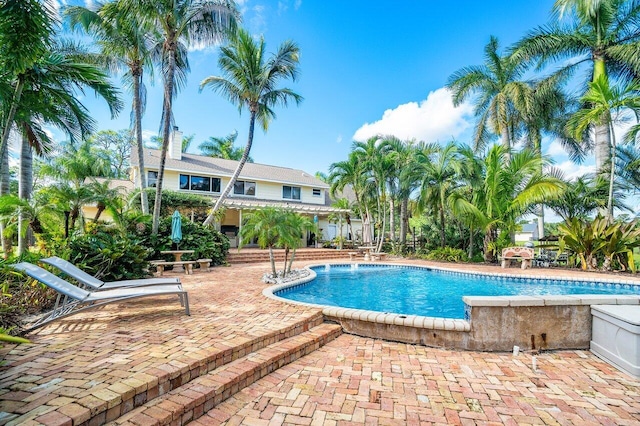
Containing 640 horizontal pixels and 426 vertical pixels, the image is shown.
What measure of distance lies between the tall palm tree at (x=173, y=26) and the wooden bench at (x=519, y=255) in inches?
609

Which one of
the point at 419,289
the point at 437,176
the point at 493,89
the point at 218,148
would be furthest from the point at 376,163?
the point at 218,148

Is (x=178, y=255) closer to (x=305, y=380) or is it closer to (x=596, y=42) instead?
(x=305, y=380)

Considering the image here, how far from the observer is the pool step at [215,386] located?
2.57 metres

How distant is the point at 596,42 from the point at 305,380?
20385 millimetres

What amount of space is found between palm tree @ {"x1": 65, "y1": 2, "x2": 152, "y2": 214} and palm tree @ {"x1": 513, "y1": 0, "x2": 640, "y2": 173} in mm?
18566

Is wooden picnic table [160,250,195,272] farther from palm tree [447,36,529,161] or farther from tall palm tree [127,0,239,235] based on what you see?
palm tree [447,36,529,161]

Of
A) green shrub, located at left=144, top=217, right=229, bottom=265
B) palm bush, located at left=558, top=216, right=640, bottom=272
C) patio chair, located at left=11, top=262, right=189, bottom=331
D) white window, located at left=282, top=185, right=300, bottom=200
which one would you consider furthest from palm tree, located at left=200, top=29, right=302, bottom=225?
palm bush, located at left=558, top=216, right=640, bottom=272

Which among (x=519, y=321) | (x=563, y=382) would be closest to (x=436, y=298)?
(x=519, y=321)

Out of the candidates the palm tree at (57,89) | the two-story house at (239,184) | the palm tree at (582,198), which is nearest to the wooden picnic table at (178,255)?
the palm tree at (57,89)

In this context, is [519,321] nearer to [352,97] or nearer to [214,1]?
[214,1]

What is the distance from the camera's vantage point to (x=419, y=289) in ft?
33.3

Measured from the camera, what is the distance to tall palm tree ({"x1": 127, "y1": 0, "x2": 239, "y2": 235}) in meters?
11.0

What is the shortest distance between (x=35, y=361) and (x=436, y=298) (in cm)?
875

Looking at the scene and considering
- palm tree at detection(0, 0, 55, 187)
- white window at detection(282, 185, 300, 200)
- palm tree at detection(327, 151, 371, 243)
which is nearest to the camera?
palm tree at detection(0, 0, 55, 187)
